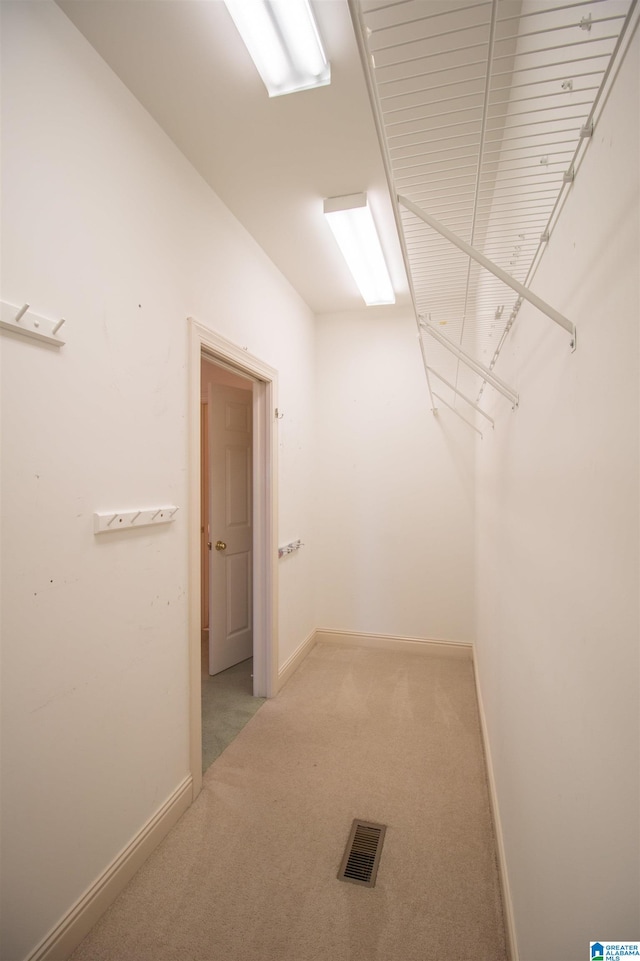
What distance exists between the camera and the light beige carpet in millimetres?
1371

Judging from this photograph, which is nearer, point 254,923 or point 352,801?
point 254,923

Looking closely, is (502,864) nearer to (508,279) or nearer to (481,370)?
(481,370)

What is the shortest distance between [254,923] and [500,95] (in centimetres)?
309

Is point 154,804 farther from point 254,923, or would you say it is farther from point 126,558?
point 126,558

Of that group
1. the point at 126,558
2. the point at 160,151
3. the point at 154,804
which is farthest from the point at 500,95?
the point at 154,804

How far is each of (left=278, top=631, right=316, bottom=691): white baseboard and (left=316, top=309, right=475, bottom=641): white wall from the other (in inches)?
8.9

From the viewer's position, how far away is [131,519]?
158 centimetres

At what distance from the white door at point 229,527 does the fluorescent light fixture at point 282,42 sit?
1.97 meters

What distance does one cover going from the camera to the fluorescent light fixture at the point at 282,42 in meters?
1.30

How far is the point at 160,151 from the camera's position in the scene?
1783 mm

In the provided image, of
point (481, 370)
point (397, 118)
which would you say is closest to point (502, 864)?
point (481, 370)

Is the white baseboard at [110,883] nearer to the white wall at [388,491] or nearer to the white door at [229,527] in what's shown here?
the white door at [229,527]

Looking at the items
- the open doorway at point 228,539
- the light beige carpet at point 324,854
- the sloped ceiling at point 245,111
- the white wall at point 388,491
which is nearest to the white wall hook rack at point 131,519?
the light beige carpet at point 324,854

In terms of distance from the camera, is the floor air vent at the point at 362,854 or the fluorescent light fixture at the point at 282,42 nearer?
the fluorescent light fixture at the point at 282,42
